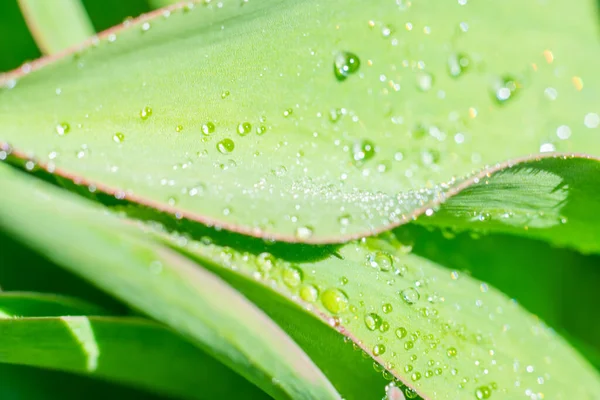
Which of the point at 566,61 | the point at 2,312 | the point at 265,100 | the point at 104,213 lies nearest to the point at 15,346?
the point at 2,312

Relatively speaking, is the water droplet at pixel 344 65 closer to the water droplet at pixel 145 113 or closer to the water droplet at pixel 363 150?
the water droplet at pixel 363 150

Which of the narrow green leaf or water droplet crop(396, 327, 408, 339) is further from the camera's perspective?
the narrow green leaf

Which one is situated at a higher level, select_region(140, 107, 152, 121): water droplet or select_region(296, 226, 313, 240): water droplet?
select_region(140, 107, 152, 121): water droplet

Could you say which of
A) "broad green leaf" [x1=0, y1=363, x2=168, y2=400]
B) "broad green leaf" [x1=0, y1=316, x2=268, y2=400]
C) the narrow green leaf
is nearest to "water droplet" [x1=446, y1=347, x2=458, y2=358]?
"broad green leaf" [x1=0, y1=316, x2=268, y2=400]

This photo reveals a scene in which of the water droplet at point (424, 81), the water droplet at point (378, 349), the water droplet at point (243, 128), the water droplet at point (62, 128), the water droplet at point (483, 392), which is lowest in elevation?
the water droplet at point (483, 392)

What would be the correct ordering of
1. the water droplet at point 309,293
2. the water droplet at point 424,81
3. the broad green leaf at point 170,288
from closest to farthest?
the broad green leaf at point 170,288 → the water droplet at point 309,293 → the water droplet at point 424,81

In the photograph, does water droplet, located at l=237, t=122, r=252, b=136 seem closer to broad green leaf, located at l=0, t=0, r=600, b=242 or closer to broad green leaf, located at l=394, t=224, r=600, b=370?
broad green leaf, located at l=0, t=0, r=600, b=242

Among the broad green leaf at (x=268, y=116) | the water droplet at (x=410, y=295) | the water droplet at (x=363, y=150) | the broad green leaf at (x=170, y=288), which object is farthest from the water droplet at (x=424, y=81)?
the broad green leaf at (x=170, y=288)
